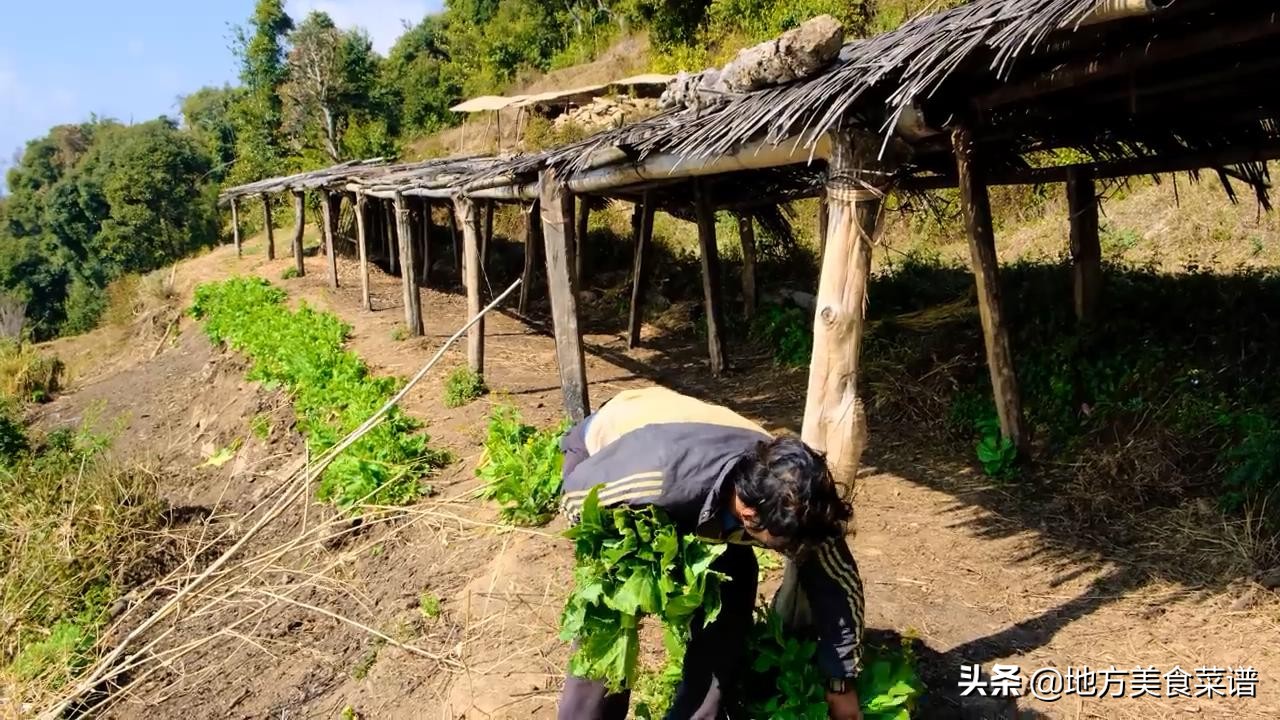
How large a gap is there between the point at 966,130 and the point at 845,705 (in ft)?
11.0

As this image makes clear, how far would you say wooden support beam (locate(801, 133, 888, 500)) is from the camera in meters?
3.21

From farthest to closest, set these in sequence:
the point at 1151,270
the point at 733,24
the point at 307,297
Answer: the point at 733,24
the point at 307,297
the point at 1151,270

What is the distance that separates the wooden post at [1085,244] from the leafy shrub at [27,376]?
17.6 m

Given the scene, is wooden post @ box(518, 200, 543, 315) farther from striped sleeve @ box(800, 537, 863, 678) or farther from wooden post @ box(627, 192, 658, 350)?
striped sleeve @ box(800, 537, 863, 678)

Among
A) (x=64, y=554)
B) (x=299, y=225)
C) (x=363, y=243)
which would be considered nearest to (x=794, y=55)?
(x=64, y=554)

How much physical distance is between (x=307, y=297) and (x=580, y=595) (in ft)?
45.1

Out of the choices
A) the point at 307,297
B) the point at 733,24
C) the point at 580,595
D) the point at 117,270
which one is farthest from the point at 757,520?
the point at 117,270

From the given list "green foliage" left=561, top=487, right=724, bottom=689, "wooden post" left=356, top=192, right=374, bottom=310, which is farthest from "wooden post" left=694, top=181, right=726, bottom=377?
"wooden post" left=356, top=192, right=374, bottom=310

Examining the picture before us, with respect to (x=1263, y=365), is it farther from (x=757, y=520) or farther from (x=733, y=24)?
(x=733, y=24)

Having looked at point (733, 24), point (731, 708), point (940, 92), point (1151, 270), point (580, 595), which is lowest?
point (731, 708)

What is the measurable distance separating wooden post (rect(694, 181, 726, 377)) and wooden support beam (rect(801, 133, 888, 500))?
5.22 m

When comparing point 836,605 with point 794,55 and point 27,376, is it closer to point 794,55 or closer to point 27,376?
point 794,55

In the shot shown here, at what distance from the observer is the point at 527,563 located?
188 inches

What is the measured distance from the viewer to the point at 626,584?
7.72ft
